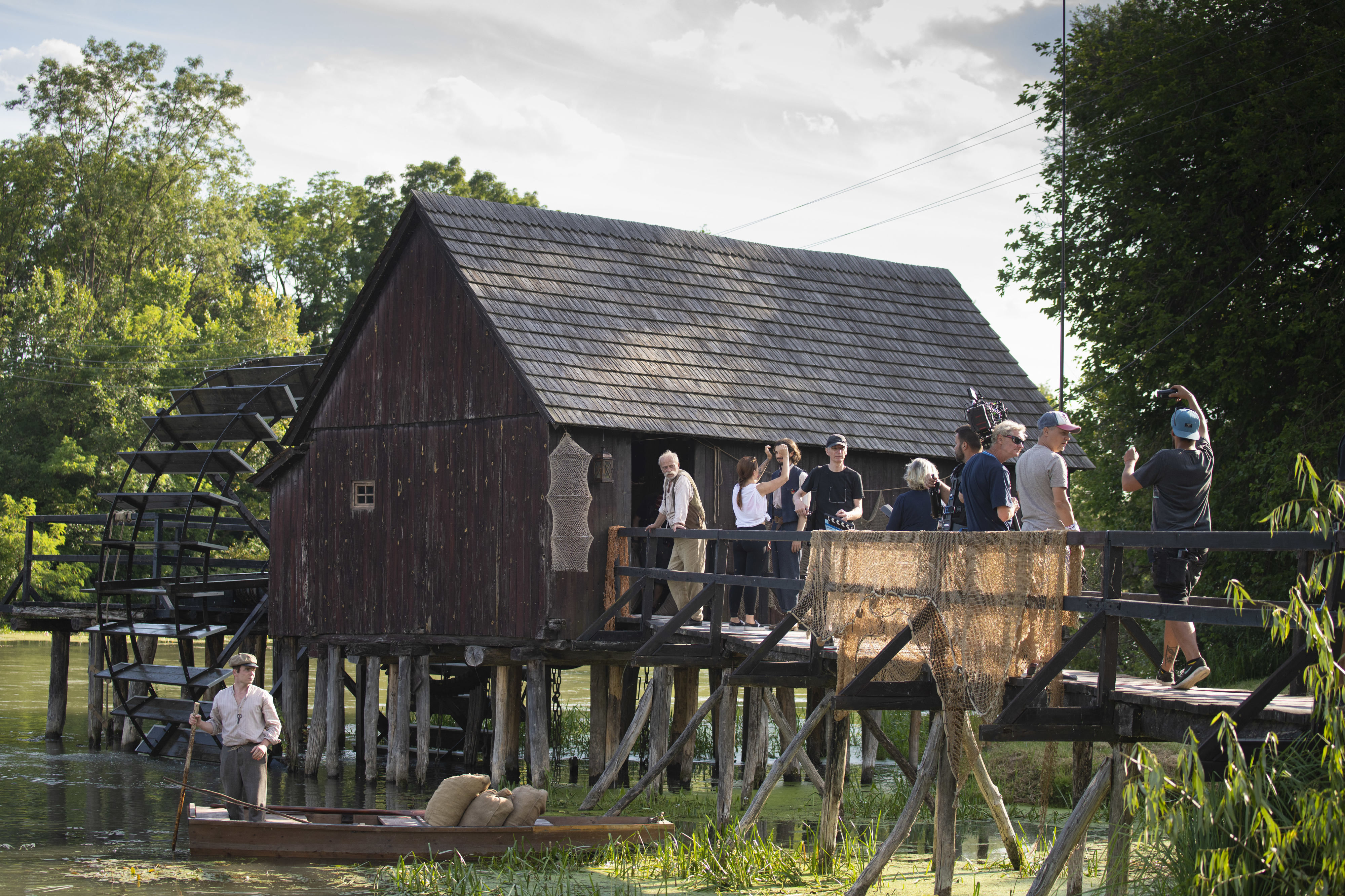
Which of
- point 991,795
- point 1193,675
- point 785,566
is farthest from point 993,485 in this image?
point 785,566

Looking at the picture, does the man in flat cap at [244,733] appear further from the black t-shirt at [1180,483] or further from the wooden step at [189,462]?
Answer: the wooden step at [189,462]

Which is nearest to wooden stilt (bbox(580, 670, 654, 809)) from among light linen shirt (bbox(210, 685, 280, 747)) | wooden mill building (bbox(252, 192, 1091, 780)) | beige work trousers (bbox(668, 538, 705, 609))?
wooden mill building (bbox(252, 192, 1091, 780))

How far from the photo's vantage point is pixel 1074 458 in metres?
19.0

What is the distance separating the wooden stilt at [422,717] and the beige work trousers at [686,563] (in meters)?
4.16

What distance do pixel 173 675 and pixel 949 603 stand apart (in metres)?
14.6

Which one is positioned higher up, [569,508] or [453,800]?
[569,508]

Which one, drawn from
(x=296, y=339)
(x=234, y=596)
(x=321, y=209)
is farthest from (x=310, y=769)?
(x=321, y=209)

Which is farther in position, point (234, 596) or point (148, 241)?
point (148, 241)

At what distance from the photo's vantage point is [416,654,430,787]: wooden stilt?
57.6 ft

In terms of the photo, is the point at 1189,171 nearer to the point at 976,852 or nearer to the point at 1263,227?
the point at 1263,227

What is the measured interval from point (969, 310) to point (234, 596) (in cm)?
1149

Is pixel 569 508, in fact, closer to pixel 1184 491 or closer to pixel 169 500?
pixel 1184 491

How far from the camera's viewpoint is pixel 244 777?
40.1ft

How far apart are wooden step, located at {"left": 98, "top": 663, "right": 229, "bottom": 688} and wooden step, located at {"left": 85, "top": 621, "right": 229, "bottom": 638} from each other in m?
0.47
